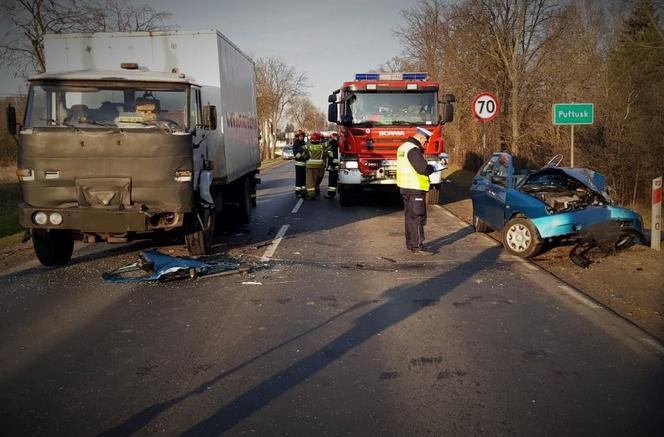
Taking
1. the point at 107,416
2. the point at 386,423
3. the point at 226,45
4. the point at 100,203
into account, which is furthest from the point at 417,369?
the point at 226,45

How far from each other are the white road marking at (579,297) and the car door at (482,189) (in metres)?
3.56

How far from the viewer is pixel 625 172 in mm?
13672

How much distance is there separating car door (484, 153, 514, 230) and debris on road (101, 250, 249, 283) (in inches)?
166

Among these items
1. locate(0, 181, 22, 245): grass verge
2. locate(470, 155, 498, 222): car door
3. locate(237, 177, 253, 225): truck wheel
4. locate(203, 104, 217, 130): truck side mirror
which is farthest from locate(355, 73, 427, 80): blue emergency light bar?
locate(0, 181, 22, 245): grass verge

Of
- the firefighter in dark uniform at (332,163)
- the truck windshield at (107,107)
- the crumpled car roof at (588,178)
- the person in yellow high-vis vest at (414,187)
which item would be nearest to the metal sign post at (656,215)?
the crumpled car roof at (588,178)

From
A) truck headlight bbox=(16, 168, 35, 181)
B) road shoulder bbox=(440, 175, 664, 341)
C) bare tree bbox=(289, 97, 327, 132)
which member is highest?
bare tree bbox=(289, 97, 327, 132)

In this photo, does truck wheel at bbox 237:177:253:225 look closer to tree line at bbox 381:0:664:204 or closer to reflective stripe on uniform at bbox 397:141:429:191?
reflective stripe on uniform at bbox 397:141:429:191

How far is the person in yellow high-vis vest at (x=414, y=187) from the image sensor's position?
898 cm

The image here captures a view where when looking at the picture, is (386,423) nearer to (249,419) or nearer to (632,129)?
(249,419)

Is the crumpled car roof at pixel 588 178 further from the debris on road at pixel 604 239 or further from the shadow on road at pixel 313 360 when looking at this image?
the shadow on road at pixel 313 360

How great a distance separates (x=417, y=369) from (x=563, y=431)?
123 centimetres

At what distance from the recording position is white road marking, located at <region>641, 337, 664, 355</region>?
478cm

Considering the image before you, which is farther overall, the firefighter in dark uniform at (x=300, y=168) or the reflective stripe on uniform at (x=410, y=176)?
the firefighter in dark uniform at (x=300, y=168)

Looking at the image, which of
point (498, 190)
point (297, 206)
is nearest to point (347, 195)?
point (297, 206)
